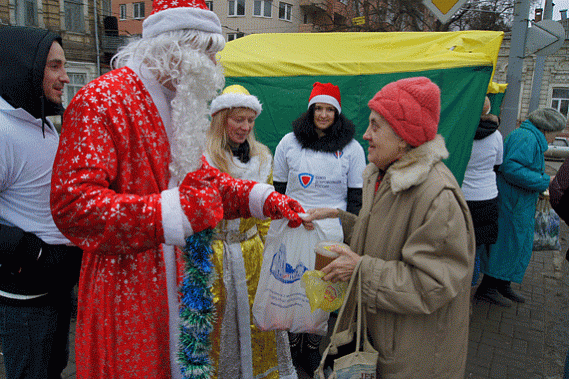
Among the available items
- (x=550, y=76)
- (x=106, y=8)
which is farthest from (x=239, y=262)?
(x=550, y=76)

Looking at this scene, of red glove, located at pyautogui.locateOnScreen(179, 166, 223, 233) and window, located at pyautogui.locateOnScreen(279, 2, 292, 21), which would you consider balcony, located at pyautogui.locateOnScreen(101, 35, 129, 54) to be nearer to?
window, located at pyautogui.locateOnScreen(279, 2, 292, 21)

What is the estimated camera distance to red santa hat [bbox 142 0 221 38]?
4.58 feet

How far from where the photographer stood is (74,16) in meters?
20.8

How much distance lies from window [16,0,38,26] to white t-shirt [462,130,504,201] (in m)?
20.4

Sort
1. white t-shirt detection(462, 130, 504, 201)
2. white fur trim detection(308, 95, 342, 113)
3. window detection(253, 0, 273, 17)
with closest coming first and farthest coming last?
white fur trim detection(308, 95, 342, 113)
white t-shirt detection(462, 130, 504, 201)
window detection(253, 0, 273, 17)

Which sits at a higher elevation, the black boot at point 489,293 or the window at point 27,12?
the window at point 27,12

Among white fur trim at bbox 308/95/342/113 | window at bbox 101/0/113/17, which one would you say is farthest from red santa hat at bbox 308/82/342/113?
window at bbox 101/0/113/17

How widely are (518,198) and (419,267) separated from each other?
3.54 m

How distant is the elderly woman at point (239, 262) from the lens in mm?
2375

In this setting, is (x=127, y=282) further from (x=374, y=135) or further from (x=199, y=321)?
(x=374, y=135)

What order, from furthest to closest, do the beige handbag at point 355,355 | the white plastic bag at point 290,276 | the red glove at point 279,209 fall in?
the white plastic bag at point 290,276
the red glove at point 279,209
the beige handbag at point 355,355

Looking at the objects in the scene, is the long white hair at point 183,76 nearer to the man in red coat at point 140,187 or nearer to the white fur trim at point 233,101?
the man in red coat at point 140,187

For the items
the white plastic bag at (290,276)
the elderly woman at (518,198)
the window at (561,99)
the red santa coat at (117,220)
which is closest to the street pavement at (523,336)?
the elderly woman at (518,198)

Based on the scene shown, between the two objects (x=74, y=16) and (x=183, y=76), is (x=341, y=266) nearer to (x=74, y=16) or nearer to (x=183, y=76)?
(x=183, y=76)
